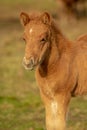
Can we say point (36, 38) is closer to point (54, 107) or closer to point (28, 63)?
point (28, 63)

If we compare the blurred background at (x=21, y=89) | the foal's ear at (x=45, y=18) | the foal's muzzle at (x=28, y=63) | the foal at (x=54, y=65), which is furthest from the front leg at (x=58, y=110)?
the blurred background at (x=21, y=89)

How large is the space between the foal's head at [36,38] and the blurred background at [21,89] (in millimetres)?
2241

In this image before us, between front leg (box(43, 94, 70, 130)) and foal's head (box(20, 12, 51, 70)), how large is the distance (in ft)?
1.85

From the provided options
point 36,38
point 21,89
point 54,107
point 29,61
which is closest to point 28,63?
point 29,61

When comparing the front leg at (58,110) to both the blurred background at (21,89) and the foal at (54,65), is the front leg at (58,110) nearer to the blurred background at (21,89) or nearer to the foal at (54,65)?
the foal at (54,65)

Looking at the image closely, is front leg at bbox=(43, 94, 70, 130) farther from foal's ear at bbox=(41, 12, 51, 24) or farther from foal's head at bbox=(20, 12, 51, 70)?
foal's ear at bbox=(41, 12, 51, 24)

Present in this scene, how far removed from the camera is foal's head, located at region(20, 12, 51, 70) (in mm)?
5977

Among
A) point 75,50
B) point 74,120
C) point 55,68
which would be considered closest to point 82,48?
point 75,50

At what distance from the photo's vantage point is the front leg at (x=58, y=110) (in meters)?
6.51

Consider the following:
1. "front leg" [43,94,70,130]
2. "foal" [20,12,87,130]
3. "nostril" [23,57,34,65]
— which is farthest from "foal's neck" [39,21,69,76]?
"nostril" [23,57,34,65]

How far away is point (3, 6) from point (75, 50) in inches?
965

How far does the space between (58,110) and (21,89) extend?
5109 mm

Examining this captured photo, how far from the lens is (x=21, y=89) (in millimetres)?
11586

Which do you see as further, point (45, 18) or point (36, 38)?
point (45, 18)
